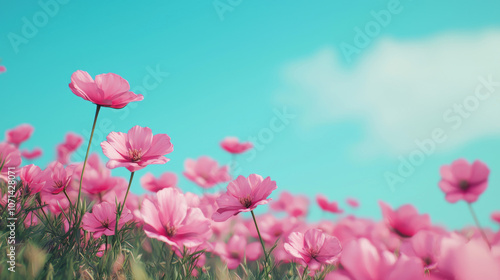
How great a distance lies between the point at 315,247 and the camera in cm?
92

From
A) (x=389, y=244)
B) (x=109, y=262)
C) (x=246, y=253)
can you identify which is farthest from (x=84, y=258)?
(x=389, y=244)

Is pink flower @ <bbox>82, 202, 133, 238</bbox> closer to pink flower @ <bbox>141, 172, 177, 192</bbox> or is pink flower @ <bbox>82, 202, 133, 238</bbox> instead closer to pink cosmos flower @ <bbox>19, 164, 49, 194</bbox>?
pink cosmos flower @ <bbox>19, 164, 49, 194</bbox>

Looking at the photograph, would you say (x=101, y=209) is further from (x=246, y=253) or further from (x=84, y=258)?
(x=246, y=253)

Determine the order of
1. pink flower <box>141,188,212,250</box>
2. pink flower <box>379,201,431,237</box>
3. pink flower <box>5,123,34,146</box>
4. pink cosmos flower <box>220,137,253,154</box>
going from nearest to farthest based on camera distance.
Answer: pink flower <box>141,188,212,250</box> → pink flower <box>379,201,431,237</box> → pink flower <box>5,123,34,146</box> → pink cosmos flower <box>220,137,253,154</box>

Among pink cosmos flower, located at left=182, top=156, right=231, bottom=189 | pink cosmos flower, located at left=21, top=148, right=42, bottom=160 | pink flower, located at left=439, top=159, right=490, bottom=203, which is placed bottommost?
pink flower, located at left=439, top=159, right=490, bottom=203

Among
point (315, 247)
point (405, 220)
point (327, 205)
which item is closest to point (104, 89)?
point (315, 247)

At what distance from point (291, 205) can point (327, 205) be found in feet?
0.83

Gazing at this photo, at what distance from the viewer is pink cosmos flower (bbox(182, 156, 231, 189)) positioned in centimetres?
183

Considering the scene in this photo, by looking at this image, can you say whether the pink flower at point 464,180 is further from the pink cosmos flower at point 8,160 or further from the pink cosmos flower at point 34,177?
the pink cosmos flower at point 8,160

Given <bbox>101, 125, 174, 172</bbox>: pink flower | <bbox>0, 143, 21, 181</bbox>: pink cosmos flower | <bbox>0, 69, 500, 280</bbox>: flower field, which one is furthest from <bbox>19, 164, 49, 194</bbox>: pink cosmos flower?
<bbox>101, 125, 174, 172</bbox>: pink flower

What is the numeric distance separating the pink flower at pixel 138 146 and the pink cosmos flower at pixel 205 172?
968 millimetres

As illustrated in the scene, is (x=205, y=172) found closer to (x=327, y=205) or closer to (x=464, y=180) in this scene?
(x=327, y=205)

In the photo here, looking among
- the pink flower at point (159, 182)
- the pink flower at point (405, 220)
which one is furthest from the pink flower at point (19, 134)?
the pink flower at point (405, 220)

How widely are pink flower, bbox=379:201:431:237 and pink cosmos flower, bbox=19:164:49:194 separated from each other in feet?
3.63
